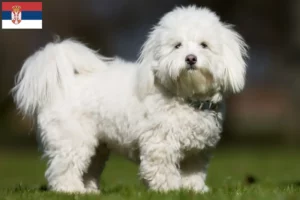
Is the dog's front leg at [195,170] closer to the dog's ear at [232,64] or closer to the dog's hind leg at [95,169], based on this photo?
the dog's ear at [232,64]

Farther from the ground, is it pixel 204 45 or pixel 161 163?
pixel 204 45

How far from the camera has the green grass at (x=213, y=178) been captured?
20.2ft

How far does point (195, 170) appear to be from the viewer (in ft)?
23.5

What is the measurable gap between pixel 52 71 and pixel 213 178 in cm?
359

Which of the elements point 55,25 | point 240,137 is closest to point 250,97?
point 240,137

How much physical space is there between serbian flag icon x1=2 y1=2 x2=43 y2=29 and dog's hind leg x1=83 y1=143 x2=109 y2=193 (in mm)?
2328

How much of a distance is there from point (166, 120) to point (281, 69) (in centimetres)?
1975

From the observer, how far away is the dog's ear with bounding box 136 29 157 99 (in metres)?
6.88

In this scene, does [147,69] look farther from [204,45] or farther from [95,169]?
[95,169]

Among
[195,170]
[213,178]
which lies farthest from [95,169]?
[213,178]

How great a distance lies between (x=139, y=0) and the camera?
24781mm

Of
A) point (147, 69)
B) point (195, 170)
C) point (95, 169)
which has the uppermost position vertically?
point (147, 69)

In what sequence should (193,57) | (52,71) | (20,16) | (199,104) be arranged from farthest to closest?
1. (20,16)
2. (52,71)
3. (199,104)
4. (193,57)

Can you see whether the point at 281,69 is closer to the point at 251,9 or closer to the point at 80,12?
the point at 251,9
